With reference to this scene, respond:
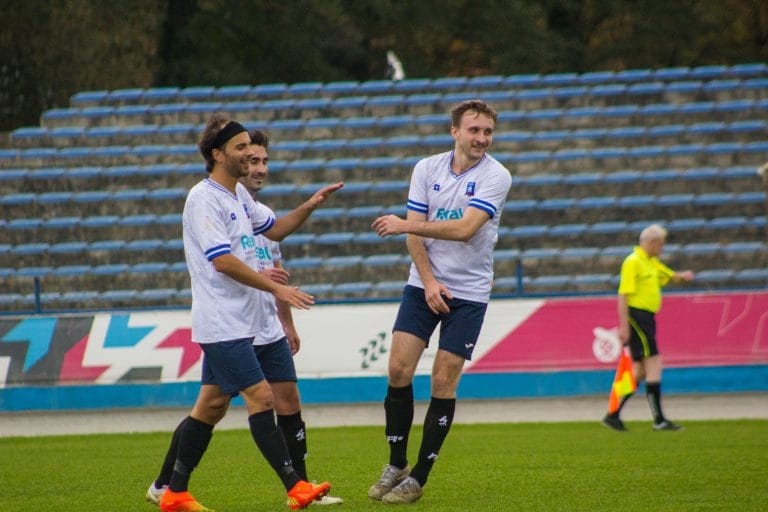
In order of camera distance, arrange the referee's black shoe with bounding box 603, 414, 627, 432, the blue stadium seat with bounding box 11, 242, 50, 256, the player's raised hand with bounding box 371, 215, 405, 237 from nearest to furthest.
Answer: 1. the player's raised hand with bounding box 371, 215, 405, 237
2. the referee's black shoe with bounding box 603, 414, 627, 432
3. the blue stadium seat with bounding box 11, 242, 50, 256

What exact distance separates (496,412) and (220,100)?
9.25 meters

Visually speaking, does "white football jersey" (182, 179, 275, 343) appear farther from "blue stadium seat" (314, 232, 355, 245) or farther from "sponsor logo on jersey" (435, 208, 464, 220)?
"blue stadium seat" (314, 232, 355, 245)

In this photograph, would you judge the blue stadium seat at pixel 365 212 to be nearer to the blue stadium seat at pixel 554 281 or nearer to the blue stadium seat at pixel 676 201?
the blue stadium seat at pixel 554 281

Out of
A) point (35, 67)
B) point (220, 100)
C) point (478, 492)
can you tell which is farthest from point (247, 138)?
point (35, 67)

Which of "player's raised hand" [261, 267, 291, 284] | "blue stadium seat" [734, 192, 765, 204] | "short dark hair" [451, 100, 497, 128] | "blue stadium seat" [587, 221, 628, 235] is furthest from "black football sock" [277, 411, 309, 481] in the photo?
"blue stadium seat" [734, 192, 765, 204]

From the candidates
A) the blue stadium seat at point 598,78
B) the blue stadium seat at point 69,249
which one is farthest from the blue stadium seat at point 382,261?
the blue stadium seat at point 598,78

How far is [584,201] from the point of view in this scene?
16.6 m

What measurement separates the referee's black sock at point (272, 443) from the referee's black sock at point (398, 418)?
0.77 meters

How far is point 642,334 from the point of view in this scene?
1131 centimetres

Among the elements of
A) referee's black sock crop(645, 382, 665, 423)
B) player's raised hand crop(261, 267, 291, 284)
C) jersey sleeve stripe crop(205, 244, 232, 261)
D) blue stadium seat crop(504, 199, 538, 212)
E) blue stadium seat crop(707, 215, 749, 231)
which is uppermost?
jersey sleeve stripe crop(205, 244, 232, 261)

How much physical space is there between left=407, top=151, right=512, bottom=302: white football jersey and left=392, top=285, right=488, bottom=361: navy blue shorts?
0.05m

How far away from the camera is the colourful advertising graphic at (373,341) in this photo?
1230cm

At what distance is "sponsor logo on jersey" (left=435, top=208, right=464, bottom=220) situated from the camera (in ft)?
21.0

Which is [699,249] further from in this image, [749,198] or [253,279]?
[253,279]
